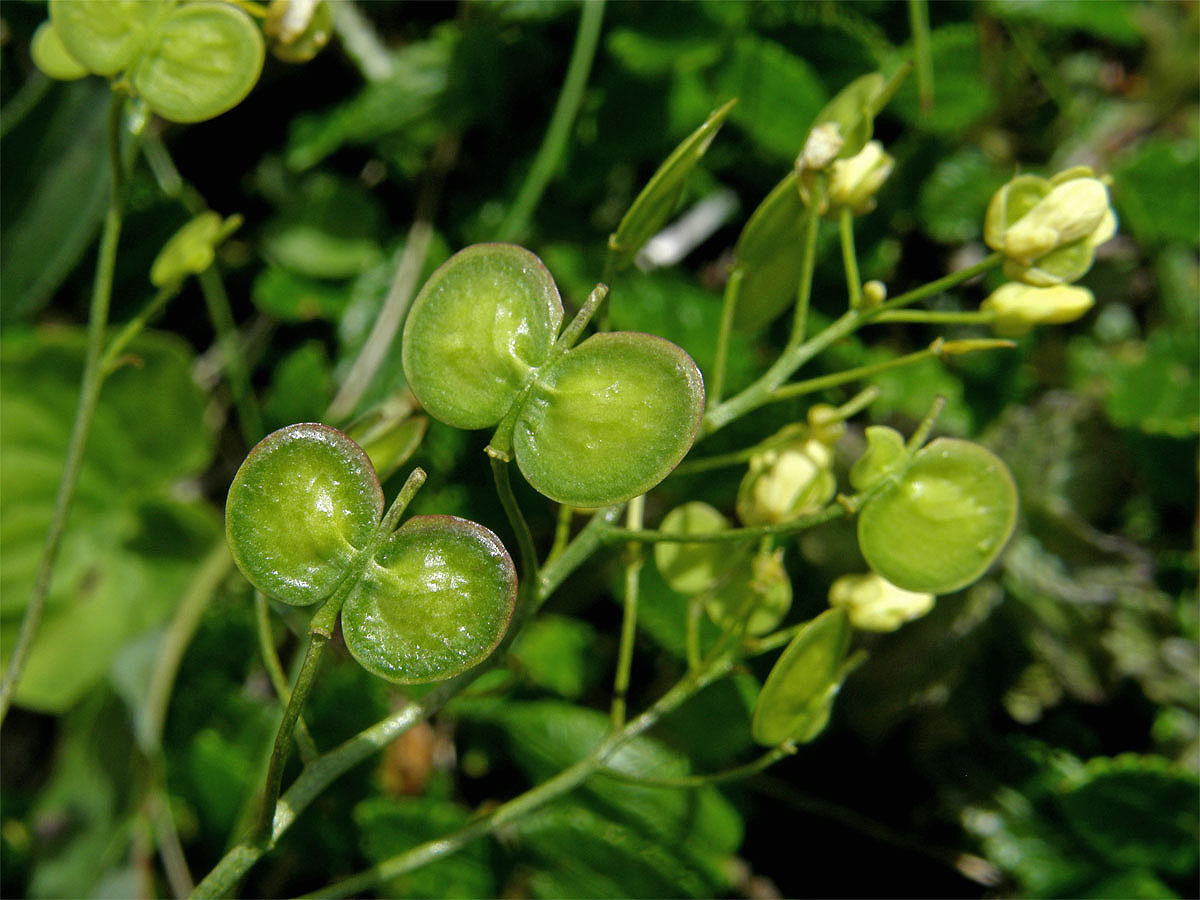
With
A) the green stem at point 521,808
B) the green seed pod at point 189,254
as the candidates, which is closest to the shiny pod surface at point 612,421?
the green stem at point 521,808

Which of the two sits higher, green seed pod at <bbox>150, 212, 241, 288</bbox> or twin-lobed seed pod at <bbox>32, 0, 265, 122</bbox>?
twin-lobed seed pod at <bbox>32, 0, 265, 122</bbox>

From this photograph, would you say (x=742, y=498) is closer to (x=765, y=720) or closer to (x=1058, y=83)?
(x=765, y=720)

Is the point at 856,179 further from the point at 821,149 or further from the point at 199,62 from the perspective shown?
the point at 199,62

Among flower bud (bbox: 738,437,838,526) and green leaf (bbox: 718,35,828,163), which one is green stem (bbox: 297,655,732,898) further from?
green leaf (bbox: 718,35,828,163)

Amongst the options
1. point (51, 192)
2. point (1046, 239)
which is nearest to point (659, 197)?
point (1046, 239)

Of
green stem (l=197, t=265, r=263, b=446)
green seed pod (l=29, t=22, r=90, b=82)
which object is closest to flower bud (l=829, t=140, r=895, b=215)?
green seed pod (l=29, t=22, r=90, b=82)

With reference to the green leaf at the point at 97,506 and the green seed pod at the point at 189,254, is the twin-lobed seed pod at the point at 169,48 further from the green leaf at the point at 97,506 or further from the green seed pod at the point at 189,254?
the green leaf at the point at 97,506
